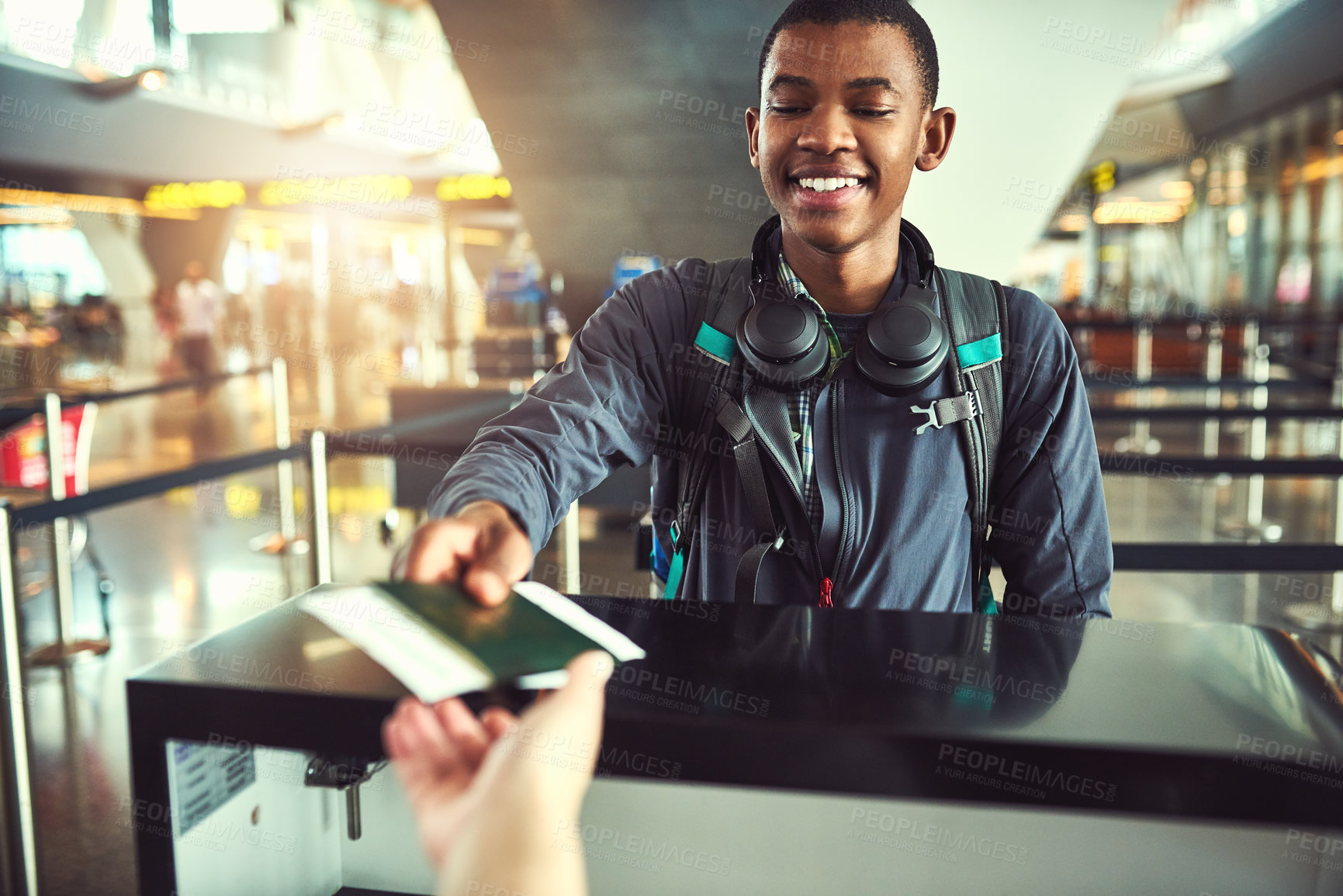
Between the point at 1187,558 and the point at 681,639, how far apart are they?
1.68 meters

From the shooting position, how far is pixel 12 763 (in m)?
2.26

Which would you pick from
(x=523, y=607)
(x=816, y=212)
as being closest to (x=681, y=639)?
(x=523, y=607)

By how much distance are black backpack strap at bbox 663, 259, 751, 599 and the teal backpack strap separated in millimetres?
331

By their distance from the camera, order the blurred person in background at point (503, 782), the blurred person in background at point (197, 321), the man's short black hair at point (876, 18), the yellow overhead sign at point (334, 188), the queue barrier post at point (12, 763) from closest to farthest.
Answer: the blurred person in background at point (503, 782) → the man's short black hair at point (876, 18) → the queue barrier post at point (12, 763) → the blurred person in background at point (197, 321) → the yellow overhead sign at point (334, 188)

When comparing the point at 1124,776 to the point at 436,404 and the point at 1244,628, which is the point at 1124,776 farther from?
the point at 436,404

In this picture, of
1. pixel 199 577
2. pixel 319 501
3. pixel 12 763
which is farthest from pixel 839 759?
pixel 199 577

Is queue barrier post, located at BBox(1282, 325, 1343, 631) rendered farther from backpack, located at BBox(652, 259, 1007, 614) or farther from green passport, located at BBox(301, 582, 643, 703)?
green passport, located at BBox(301, 582, 643, 703)

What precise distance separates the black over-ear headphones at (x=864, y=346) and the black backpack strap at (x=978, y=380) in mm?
66

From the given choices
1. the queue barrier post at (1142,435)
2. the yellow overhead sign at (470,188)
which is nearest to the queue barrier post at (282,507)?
the queue barrier post at (1142,435)

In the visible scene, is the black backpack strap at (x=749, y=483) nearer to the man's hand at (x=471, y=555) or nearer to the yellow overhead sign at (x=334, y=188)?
the man's hand at (x=471, y=555)

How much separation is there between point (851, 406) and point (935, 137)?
20.0 inches

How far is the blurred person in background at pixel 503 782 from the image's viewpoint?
657 mm

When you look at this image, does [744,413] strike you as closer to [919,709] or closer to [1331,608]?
[919,709]

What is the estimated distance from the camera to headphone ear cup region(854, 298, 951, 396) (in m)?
1.39
